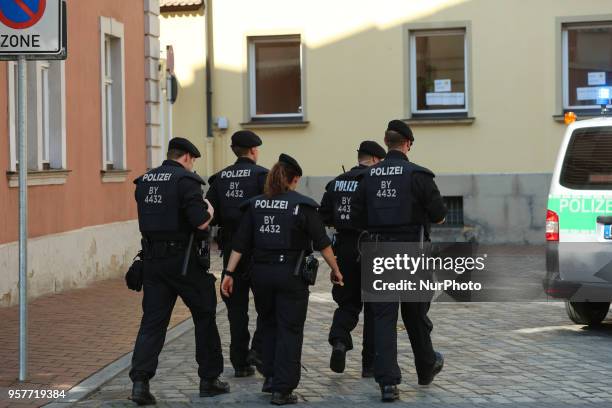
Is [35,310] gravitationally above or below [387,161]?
below

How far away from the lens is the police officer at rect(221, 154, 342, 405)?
816 centimetres

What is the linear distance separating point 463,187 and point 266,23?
4.64 metres

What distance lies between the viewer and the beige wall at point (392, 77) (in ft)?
72.5

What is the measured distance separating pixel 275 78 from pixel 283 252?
15.1 metres

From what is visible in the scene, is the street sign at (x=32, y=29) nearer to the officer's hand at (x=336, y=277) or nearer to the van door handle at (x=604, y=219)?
the officer's hand at (x=336, y=277)

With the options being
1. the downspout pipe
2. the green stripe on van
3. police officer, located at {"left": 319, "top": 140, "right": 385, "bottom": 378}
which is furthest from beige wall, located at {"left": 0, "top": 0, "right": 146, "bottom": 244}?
the green stripe on van

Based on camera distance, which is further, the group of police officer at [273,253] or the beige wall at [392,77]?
the beige wall at [392,77]

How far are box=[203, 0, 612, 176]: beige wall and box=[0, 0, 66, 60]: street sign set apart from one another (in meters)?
13.8

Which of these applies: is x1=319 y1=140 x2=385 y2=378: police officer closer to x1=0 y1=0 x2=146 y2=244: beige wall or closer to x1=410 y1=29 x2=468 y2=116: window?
x1=0 y1=0 x2=146 y2=244: beige wall

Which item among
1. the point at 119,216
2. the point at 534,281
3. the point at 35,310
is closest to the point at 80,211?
the point at 119,216

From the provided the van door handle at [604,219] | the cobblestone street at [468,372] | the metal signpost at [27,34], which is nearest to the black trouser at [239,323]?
the cobblestone street at [468,372]

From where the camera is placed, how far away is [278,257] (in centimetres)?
817

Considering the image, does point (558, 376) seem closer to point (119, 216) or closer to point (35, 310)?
point (35, 310)

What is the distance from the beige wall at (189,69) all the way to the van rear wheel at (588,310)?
477 inches
